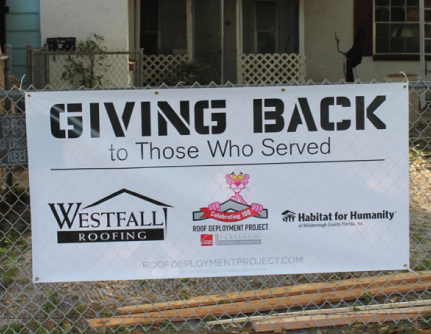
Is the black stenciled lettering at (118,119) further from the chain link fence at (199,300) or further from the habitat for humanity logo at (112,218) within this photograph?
the chain link fence at (199,300)

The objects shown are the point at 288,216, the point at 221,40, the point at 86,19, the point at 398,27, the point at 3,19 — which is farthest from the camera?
the point at 398,27

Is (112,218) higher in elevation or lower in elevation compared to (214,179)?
lower

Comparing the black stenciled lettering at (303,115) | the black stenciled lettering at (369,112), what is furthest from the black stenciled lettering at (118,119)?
the black stenciled lettering at (369,112)

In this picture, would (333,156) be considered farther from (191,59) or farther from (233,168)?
(191,59)

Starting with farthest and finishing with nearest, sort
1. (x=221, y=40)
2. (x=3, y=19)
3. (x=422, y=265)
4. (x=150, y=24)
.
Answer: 1. (x=150, y=24)
2. (x=221, y=40)
3. (x=3, y=19)
4. (x=422, y=265)

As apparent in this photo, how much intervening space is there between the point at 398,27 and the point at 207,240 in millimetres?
13921

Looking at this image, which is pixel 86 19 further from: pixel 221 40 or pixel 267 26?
pixel 267 26

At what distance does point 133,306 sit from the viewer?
215 inches

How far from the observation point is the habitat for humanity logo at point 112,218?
14.8 ft

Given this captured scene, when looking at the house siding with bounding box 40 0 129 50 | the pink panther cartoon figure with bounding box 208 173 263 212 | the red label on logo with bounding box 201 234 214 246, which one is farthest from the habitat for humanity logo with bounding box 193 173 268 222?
the house siding with bounding box 40 0 129 50

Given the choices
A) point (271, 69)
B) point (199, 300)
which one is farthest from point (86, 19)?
point (199, 300)

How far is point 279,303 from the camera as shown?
A: 539 cm

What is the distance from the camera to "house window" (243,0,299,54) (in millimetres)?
16609

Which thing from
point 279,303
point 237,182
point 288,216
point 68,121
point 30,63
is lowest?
point 279,303
